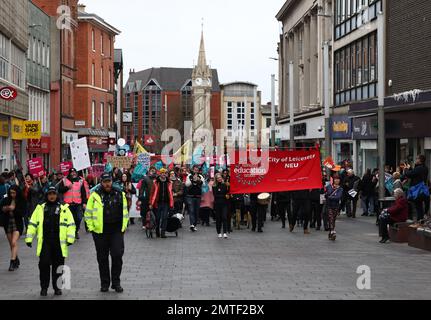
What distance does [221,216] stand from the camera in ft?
80.6

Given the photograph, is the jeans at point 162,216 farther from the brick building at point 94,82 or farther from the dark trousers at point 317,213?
the brick building at point 94,82

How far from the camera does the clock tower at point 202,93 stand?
168500mm

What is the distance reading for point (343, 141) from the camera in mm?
48250

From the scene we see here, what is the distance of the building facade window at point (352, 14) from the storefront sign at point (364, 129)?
4.25m

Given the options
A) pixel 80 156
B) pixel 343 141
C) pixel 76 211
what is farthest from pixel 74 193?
pixel 343 141

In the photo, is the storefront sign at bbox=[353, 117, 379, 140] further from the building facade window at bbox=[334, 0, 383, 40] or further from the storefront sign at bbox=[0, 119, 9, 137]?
the storefront sign at bbox=[0, 119, 9, 137]

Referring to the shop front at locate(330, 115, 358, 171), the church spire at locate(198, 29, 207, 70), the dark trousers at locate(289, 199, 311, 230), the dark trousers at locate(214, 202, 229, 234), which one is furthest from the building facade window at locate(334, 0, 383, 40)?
the church spire at locate(198, 29, 207, 70)

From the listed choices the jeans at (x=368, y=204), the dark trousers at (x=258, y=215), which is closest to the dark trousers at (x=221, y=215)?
the dark trousers at (x=258, y=215)

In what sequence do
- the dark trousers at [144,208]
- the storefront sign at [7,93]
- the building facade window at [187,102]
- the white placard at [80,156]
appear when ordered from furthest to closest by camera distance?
the building facade window at [187,102]
the storefront sign at [7,93]
the white placard at [80,156]
the dark trousers at [144,208]

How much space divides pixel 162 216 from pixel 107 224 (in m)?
10.4

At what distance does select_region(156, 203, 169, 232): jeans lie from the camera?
2406 centimetres

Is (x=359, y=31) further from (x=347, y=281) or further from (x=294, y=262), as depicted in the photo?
(x=347, y=281)
